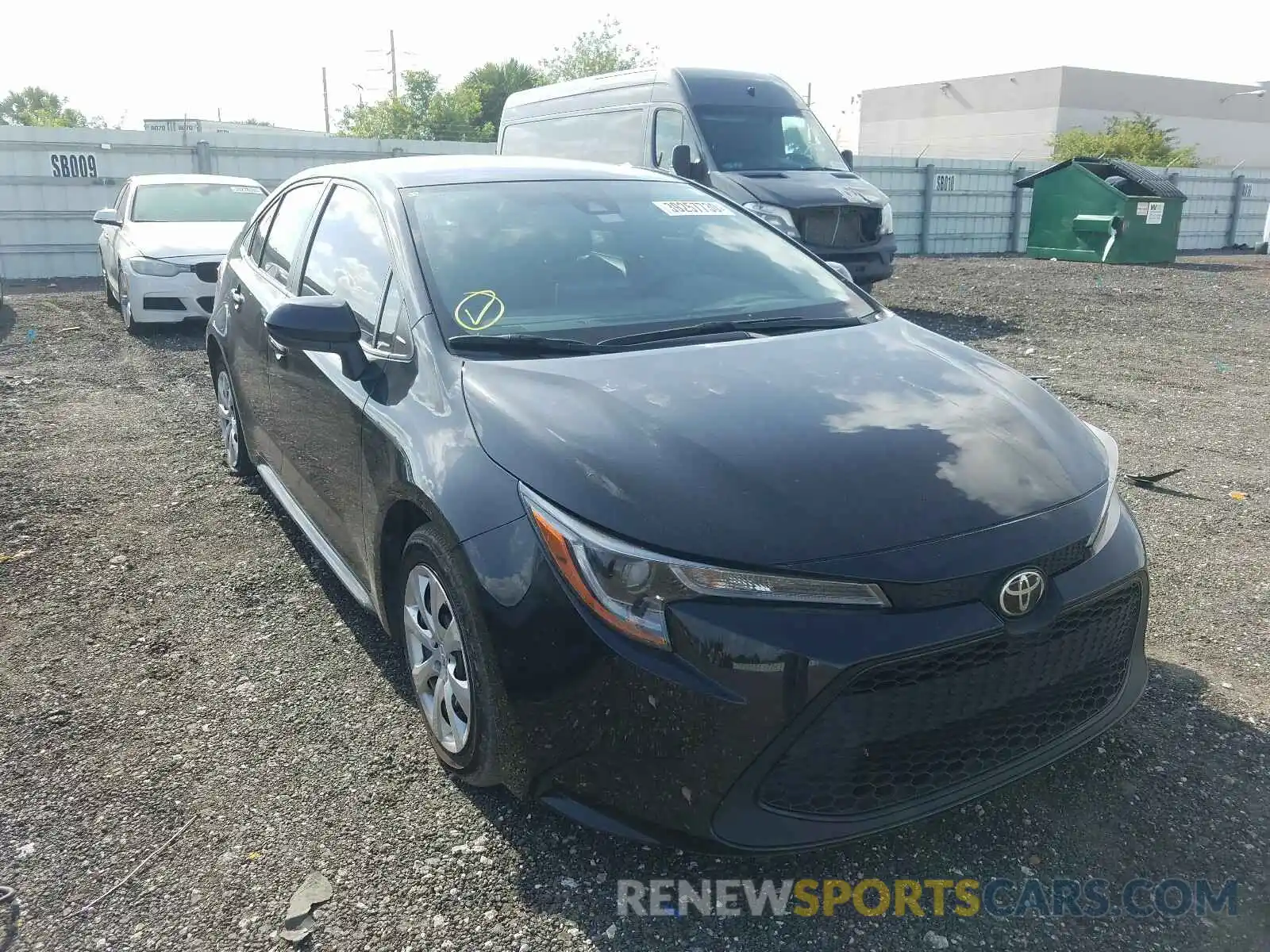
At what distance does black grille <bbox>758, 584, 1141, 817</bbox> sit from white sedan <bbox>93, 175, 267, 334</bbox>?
26.9 feet

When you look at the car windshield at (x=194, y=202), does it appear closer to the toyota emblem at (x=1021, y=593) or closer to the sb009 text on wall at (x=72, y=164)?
the sb009 text on wall at (x=72, y=164)

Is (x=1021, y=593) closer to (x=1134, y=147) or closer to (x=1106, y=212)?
(x=1106, y=212)

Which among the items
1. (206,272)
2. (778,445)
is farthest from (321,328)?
(206,272)

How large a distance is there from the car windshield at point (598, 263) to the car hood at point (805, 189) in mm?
6276

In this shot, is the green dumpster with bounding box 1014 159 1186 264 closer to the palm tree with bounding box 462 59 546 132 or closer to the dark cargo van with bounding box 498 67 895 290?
the dark cargo van with bounding box 498 67 895 290

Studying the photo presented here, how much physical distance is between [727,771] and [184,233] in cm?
989

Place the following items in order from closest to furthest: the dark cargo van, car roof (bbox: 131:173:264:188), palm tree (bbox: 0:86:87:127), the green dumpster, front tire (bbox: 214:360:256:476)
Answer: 1. front tire (bbox: 214:360:256:476)
2. the dark cargo van
3. car roof (bbox: 131:173:264:188)
4. the green dumpster
5. palm tree (bbox: 0:86:87:127)

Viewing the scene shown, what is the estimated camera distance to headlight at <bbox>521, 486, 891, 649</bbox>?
6.77 ft

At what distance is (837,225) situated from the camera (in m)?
9.98

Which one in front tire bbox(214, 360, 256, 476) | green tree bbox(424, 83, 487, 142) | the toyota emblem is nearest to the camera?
the toyota emblem

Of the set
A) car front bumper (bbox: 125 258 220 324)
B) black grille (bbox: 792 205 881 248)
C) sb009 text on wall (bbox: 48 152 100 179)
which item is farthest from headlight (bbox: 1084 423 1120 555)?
sb009 text on wall (bbox: 48 152 100 179)

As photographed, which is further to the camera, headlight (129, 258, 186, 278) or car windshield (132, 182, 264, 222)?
car windshield (132, 182, 264, 222)

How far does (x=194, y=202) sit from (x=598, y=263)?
9.27m

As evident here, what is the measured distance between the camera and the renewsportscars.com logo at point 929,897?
7.43 feet
